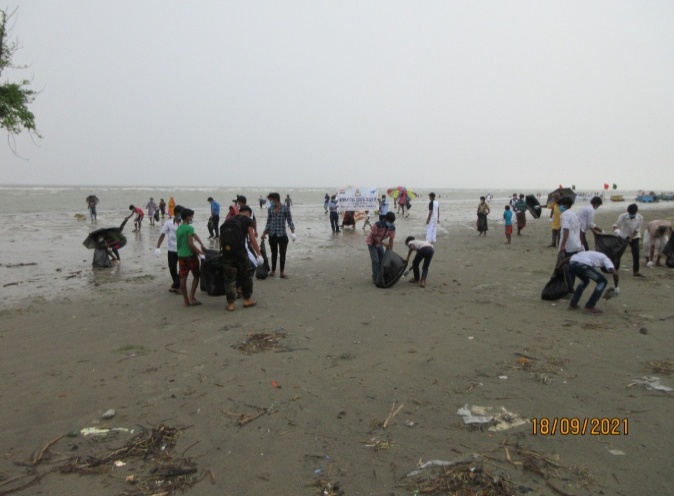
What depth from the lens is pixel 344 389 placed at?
14.1 ft

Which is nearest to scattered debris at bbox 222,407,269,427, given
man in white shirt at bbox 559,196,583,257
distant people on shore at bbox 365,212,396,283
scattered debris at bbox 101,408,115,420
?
scattered debris at bbox 101,408,115,420

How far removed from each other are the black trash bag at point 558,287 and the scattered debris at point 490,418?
437 cm

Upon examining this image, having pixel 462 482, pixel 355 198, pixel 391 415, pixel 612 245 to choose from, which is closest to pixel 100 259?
pixel 391 415

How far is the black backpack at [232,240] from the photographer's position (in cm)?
725

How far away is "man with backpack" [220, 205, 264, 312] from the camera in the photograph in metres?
7.26

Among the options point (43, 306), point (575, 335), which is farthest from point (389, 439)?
point (43, 306)

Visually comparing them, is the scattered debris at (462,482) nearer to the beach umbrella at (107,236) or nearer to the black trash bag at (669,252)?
the black trash bag at (669,252)

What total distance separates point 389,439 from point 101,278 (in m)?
9.15

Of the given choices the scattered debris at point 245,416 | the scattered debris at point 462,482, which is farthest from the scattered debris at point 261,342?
the scattered debris at point 462,482

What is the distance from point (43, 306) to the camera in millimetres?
7891

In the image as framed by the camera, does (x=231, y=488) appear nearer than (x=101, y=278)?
Yes

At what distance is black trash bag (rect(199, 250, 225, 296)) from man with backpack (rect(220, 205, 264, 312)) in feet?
1.44

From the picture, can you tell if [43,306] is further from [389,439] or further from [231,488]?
[389,439]

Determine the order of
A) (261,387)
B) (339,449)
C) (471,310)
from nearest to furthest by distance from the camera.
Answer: (339,449) → (261,387) → (471,310)
